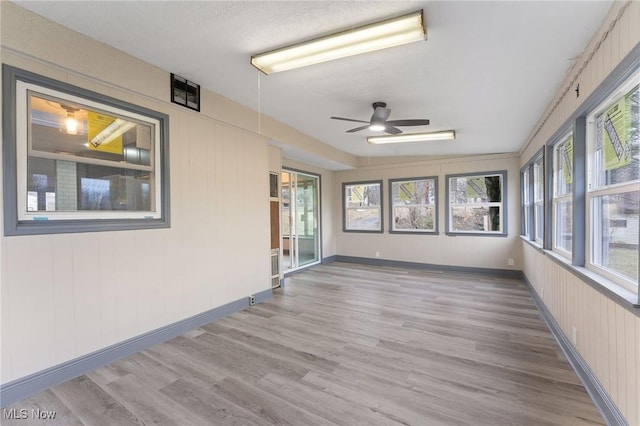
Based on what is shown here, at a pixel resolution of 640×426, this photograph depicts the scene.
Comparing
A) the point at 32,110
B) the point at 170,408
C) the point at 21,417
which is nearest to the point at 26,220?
the point at 32,110

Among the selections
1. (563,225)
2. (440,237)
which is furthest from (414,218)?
(563,225)

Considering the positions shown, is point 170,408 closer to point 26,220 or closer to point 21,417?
point 21,417

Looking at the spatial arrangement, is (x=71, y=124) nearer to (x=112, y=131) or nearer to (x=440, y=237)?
(x=112, y=131)

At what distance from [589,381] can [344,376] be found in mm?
1807

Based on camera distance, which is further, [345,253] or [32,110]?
[345,253]

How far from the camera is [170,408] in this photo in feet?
6.54

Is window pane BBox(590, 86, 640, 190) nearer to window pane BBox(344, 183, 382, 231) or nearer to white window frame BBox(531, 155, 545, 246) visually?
white window frame BBox(531, 155, 545, 246)

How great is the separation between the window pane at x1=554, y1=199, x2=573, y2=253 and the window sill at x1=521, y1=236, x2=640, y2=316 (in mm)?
396

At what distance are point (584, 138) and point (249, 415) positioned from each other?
3.44 m

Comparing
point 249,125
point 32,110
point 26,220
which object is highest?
point 249,125

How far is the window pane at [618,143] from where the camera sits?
5.84ft

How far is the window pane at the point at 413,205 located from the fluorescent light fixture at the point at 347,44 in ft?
16.1

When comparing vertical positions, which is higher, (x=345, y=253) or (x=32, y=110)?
(x=32, y=110)

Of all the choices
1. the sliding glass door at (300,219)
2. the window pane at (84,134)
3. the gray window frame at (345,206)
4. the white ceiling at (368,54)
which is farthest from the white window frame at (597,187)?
the gray window frame at (345,206)
